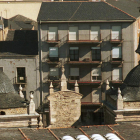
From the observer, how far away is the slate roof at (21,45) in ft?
301

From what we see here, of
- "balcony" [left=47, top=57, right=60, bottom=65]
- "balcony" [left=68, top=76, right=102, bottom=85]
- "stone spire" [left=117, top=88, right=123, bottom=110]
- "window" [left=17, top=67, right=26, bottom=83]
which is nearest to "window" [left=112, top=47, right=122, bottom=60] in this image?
"balcony" [left=68, top=76, right=102, bottom=85]

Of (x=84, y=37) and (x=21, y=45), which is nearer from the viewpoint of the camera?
(x=84, y=37)

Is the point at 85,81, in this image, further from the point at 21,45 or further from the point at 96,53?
the point at 21,45

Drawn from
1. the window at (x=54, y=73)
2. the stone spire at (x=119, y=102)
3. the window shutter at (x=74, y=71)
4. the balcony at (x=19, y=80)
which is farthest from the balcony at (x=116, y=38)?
the stone spire at (x=119, y=102)

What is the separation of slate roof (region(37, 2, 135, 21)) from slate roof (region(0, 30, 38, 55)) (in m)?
5.20

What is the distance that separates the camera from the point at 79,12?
307 feet

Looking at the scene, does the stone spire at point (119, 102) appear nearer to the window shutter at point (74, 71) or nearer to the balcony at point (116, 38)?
the window shutter at point (74, 71)

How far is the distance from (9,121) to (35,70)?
37275 millimetres

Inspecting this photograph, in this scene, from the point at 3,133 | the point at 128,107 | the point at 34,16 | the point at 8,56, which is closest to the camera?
the point at 3,133

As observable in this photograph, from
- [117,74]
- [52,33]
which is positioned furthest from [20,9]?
[117,74]

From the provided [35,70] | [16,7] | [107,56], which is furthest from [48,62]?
[16,7]

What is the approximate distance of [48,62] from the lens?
91500mm

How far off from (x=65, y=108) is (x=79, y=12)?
29410mm

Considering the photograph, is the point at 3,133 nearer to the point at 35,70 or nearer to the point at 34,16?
the point at 35,70
